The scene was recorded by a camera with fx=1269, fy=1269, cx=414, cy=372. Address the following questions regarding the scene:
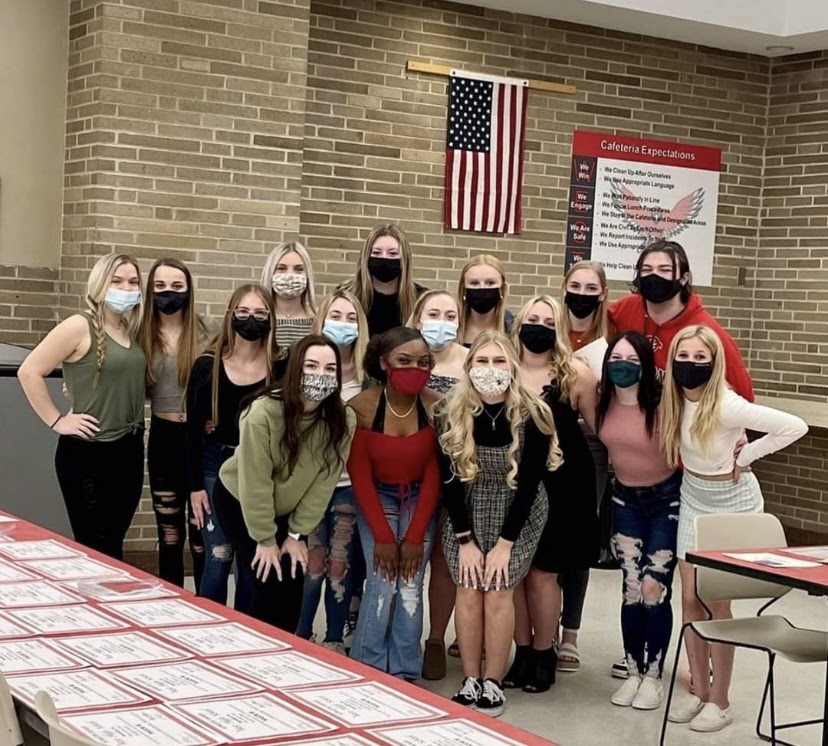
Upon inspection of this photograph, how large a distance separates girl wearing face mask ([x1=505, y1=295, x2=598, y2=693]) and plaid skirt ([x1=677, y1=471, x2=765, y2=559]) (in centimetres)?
47

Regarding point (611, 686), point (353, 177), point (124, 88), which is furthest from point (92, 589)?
point (353, 177)

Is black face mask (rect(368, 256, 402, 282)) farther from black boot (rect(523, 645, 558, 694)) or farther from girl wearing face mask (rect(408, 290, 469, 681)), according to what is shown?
black boot (rect(523, 645, 558, 694))

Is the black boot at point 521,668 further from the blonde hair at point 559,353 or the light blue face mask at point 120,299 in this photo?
the light blue face mask at point 120,299

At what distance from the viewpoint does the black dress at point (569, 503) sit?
550cm

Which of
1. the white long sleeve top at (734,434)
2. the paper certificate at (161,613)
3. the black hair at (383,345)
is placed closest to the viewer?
the paper certificate at (161,613)

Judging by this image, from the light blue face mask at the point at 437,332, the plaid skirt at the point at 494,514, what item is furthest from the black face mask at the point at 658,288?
the plaid skirt at the point at 494,514

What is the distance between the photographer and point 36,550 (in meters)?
4.04

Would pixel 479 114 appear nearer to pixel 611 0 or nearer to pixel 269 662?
pixel 611 0

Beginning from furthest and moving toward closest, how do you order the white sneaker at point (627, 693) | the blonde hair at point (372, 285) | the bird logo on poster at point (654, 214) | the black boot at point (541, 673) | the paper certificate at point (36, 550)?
the bird logo on poster at point (654, 214) → the blonde hair at point (372, 285) → the black boot at point (541, 673) → the white sneaker at point (627, 693) → the paper certificate at point (36, 550)

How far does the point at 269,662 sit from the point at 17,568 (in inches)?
46.5

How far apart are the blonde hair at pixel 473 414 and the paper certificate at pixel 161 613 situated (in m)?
2.00

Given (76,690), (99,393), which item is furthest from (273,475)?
(76,690)

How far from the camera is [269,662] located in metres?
2.92

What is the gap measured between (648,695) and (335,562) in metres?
1.48
